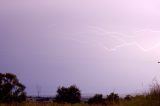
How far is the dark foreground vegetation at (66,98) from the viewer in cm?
1972

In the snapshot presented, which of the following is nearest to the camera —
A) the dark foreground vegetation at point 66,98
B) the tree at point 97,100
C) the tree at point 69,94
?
the dark foreground vegetation at point 66,98

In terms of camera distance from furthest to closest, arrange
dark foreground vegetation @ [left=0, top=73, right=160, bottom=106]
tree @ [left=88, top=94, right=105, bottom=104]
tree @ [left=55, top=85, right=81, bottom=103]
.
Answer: tree @ [left=55, top=85, right=81, bottom=103] → tree @ [left=88, top=94, right=105, bottom=104] → dark foreground vegetation @ [left=0, top=73, right=160, bottom=106]

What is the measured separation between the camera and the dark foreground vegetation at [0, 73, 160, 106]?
64.7ft

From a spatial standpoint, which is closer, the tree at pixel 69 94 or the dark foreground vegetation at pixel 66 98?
the dark foreground vegetation at pixel 66 98

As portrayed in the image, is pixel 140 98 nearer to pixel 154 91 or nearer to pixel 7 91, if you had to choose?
pixel 154 91

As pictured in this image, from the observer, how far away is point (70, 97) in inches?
1597

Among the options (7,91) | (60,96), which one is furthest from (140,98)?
(7,91)

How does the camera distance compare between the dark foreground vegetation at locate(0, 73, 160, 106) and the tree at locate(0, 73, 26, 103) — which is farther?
the tree at locate(0, 73, 26, 103)

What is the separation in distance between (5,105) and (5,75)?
2672 centimetres

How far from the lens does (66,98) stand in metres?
40.8

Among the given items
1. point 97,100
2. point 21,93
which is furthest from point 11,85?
point 97,100

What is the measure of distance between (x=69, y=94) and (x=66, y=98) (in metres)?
1.12

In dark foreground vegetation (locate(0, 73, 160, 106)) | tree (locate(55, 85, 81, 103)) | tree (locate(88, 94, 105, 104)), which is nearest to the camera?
dark foreground vegetation (locate(0, 73, 160, 106))

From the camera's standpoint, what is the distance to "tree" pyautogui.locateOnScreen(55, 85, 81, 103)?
3969cm
